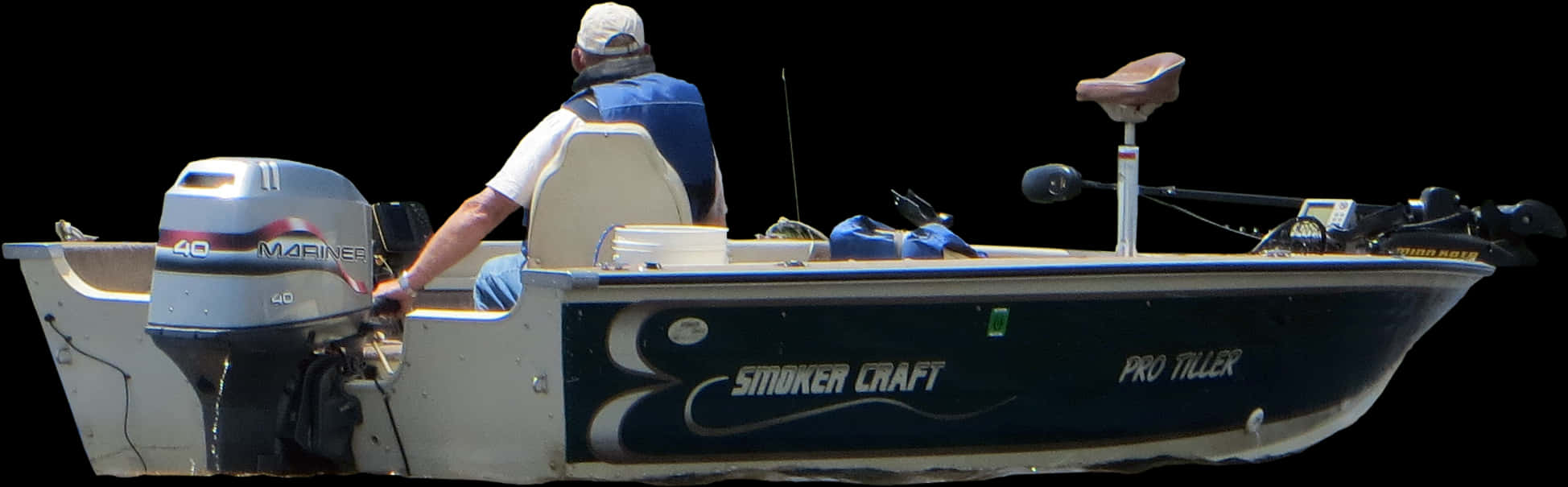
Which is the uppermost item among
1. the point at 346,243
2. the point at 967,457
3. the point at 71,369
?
the point at 346,243

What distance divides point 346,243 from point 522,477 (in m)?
0.76

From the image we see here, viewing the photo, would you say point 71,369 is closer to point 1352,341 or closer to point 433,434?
point 433,434

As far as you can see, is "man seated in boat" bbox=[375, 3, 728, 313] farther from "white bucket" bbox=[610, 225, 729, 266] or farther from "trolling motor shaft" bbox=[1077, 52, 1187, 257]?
"trolling motor shaft" bbox=[1077, 52, 1187, 257]

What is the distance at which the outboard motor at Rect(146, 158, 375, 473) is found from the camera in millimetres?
5293

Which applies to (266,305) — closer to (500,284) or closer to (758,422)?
(500,284)

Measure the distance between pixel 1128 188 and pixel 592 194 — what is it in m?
1.69

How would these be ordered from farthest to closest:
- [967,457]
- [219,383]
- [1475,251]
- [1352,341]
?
[1475,251] < [1352,341] < [967,457] < [219,383]

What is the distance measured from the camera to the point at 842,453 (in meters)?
5.74

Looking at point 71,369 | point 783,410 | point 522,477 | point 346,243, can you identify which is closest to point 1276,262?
point 783,410

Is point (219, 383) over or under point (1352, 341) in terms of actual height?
over

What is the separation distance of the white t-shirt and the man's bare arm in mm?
30

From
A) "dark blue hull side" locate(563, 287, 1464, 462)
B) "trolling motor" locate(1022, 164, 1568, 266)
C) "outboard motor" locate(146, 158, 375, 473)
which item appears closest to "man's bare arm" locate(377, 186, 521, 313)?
"outboard motor" locate(146, 158, 375, 473)

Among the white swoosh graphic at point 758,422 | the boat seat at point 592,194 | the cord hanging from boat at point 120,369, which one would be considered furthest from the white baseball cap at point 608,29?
the cord hanging from boat at point 120,369

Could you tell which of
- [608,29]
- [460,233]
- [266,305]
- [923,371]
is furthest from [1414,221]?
[266,305]
